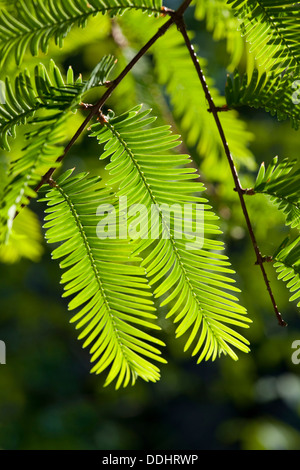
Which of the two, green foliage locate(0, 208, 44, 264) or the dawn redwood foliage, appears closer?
the dawn redwood foliage

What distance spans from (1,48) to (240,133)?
676 mm

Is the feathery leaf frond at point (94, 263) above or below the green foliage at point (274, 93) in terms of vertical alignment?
below

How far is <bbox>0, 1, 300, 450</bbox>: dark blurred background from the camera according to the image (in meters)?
2.02

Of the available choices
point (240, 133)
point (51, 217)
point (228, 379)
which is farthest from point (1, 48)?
point (228, 379)

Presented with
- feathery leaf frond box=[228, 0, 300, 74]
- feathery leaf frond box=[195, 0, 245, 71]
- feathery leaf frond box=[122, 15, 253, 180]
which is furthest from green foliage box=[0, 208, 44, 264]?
feathery leaf frond box=[228, 0, 300, 74]

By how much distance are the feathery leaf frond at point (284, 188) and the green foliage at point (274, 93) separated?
54mm

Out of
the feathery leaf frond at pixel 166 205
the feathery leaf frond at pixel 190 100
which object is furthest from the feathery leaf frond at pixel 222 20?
the feathery leaf frond at pixel 166 205

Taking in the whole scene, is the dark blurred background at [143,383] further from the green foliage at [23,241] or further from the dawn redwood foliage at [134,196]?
the dawn redwood foliage at [134,196]

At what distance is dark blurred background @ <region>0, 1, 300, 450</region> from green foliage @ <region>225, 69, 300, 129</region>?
2.65 ft

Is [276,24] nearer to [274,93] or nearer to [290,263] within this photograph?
[274,93]

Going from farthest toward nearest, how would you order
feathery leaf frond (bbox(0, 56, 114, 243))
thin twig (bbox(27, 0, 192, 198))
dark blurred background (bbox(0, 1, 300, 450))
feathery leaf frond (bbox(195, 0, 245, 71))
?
dark blurred background (bbox(0, 1, 300, 450)) → feathery leaf frond (bbox(195, 0, 245, 71)) → thin twig (bbox(27, 0, 192, 198)) → feathery leaf frond (bbox(0, 56, 114, 243))

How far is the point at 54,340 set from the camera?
2863 millimetres

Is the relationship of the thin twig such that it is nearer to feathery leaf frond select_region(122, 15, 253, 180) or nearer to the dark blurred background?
feathery leaf frond select_region(122, 15, 253, 180)

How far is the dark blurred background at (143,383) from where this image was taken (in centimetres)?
202
